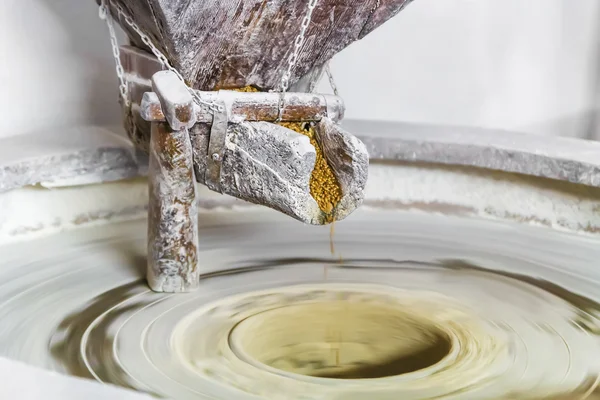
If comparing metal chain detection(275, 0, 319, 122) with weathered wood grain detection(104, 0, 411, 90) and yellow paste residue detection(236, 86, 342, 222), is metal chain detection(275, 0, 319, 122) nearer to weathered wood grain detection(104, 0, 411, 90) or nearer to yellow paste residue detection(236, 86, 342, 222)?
weathered wood grain detection(104, 0, 411, 90)

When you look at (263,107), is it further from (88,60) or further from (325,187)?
(88,60)

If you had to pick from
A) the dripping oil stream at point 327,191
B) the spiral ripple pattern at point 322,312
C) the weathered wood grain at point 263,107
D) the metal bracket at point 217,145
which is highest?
the weathered wood grain at point 263,107

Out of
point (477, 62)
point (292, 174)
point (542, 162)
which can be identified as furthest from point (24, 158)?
point (477, 62)

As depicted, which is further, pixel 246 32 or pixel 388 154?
pixel 388 154

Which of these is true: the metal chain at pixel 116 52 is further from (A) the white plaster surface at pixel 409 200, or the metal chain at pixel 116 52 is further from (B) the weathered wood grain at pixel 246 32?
(A) the white plaster surface at pixel 409 200

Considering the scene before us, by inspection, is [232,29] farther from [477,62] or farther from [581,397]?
[477,62]

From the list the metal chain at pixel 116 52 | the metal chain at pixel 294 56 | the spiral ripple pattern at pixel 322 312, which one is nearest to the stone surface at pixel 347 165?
the metal chain at pixel 294 56

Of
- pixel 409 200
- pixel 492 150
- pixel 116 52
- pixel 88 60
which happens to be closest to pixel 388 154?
pixel 409 200
